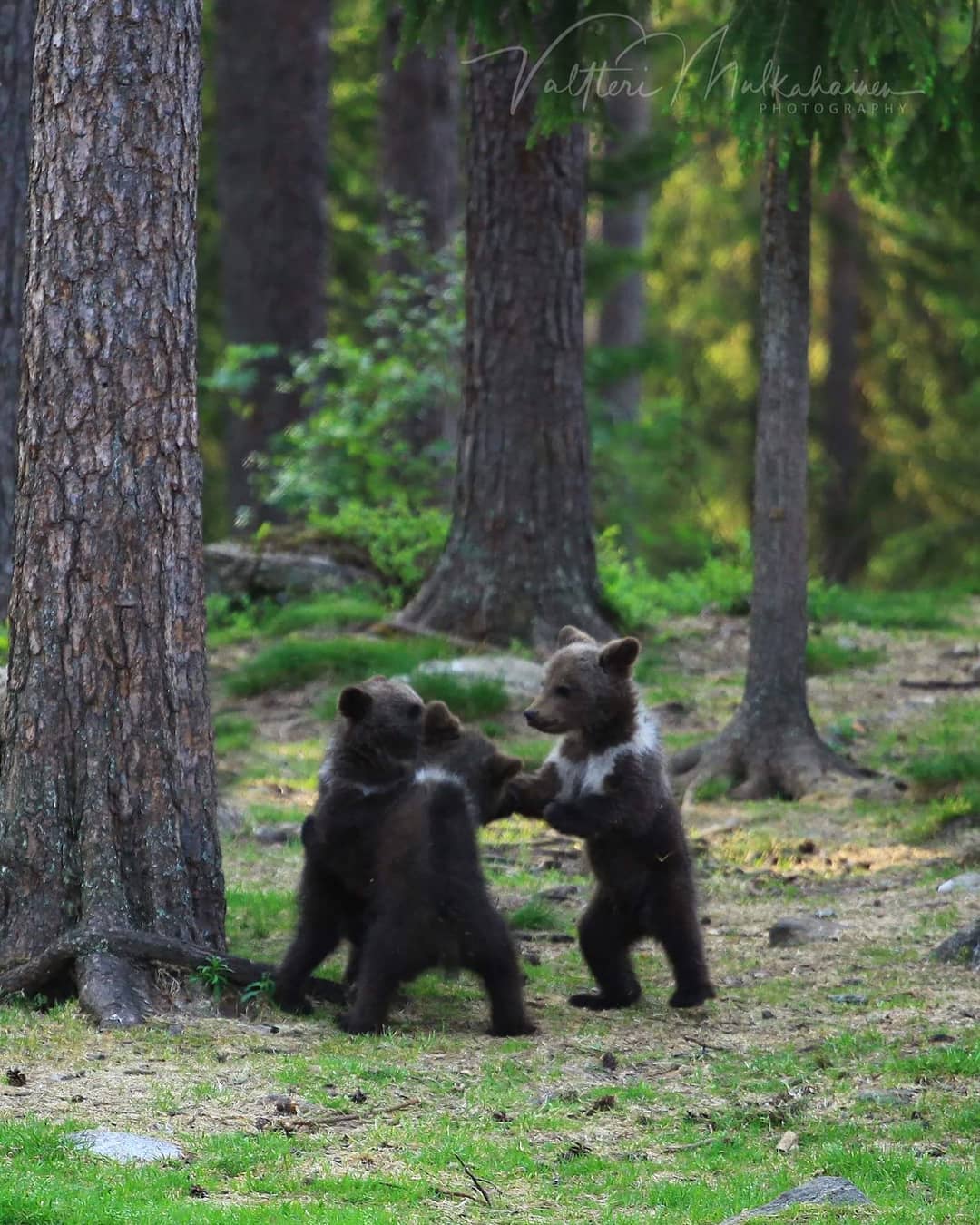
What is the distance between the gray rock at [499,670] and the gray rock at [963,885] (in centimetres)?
415

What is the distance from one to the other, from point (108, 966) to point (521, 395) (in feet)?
26.1

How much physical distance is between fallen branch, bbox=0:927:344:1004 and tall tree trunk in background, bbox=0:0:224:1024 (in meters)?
0.07

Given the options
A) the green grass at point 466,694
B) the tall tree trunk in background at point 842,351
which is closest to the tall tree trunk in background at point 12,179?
the green grass at point 466,694

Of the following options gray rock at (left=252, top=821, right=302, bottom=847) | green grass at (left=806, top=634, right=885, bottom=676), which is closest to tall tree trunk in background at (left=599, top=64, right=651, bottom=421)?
green grass at (left=806, top=634, right=885, bottom=676)

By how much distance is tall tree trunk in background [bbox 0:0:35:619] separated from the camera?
41.7ft

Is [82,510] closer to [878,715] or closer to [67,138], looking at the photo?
[67,138]

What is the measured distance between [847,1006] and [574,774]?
1.67 metres

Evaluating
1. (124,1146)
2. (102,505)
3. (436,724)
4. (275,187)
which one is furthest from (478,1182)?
(275,187)

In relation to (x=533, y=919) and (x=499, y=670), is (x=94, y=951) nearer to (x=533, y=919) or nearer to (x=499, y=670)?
(x=533, y=919)

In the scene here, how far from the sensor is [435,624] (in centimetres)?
1441

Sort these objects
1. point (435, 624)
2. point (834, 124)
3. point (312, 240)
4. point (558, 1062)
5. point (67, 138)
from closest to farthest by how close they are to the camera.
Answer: point (558, 1062) → point (67, 138) → point (834, 124) → point (435, 624) → point (312, 240)

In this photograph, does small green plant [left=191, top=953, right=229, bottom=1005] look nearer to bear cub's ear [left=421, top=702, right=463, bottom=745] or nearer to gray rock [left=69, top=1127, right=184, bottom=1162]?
bear cub's ear [left=421, top=702, right=463, bottom=745]

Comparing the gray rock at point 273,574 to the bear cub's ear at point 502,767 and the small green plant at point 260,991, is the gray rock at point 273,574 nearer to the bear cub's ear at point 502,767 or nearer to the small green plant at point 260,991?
the bear cub's ear at point 502,767

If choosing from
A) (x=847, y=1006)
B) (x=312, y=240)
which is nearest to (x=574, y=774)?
(x=847, y=1006)
